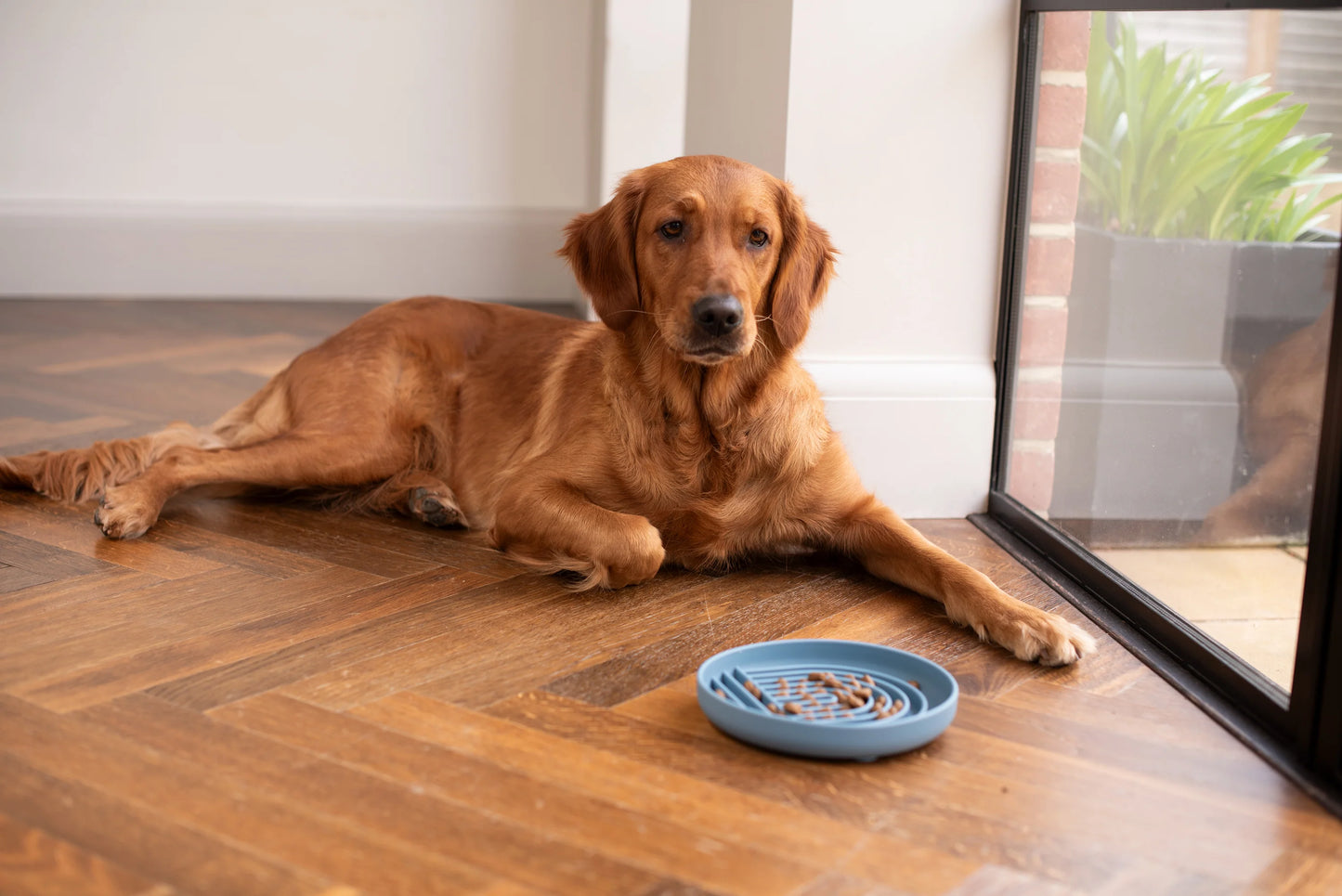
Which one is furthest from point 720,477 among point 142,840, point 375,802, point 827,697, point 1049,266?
point 142,840

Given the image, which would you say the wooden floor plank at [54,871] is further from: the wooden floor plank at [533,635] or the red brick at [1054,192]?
the red brick at [1054,192]

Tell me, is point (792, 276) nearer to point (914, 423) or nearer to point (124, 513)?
point (914, 423)

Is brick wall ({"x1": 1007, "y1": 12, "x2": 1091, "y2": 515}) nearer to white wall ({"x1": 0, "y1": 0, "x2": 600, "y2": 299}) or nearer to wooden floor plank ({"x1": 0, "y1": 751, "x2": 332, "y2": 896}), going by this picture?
wooden floor plank ({"x1": 0, "y1": 751, "x2": 332, "y2": 896})

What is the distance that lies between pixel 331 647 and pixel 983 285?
1.82 metres

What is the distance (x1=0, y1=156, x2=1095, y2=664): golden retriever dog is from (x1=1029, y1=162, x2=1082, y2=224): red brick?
67cm

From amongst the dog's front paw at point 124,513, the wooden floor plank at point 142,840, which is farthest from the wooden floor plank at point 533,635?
the dog's front paw at point 124,513

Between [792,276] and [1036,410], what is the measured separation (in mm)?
843

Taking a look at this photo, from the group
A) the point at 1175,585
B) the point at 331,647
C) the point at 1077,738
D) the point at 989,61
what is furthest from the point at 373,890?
the point at 989,61

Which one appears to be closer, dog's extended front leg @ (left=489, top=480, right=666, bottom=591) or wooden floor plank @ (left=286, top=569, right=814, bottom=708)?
wooden floor plank @ (left=286, top=569, right=814, bottom=708)

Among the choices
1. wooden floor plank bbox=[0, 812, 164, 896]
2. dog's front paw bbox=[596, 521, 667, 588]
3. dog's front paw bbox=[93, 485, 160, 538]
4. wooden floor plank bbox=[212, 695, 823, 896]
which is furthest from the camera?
dog's front paw bbox=[93, 485, 160, 538]

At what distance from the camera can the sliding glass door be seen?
190 cm

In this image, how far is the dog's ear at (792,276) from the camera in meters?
2.49

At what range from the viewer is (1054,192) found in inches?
115

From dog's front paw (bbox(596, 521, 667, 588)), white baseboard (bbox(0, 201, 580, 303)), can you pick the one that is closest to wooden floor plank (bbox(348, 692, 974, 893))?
dog's front paw (bbox(596, 521, 667, 588))
